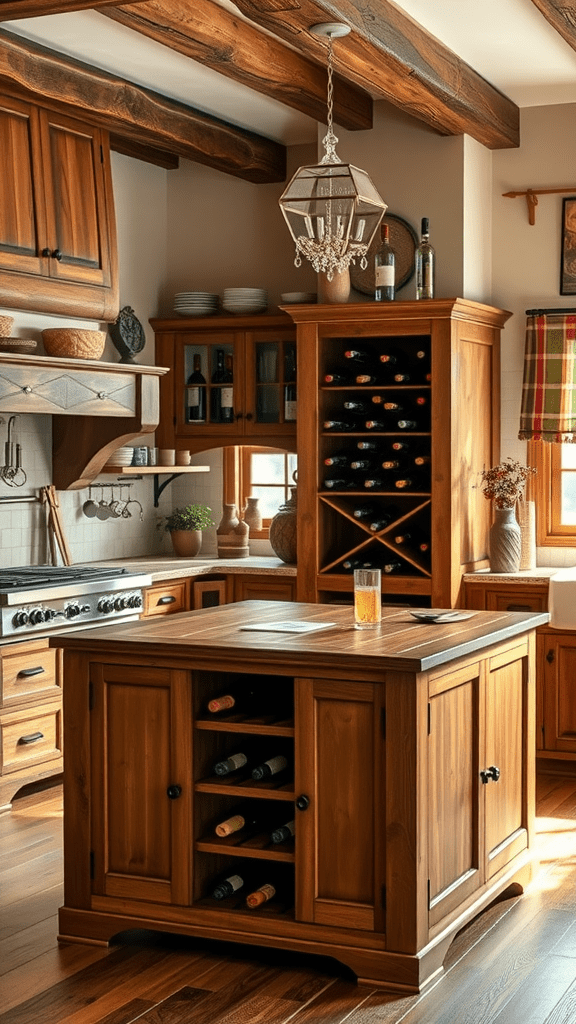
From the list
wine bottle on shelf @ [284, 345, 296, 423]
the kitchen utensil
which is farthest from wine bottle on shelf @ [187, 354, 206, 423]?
the kitchen utensil

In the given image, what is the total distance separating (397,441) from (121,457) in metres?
1.48

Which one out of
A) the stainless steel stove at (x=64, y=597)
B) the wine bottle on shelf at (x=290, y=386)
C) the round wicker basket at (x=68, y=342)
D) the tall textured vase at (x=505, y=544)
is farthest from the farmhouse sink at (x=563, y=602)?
the round wicker basket at (x=68, y=342)

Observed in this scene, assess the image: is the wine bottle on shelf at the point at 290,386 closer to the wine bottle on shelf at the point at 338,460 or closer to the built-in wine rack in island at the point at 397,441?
the built-in wine rack in island at the point at 397,441

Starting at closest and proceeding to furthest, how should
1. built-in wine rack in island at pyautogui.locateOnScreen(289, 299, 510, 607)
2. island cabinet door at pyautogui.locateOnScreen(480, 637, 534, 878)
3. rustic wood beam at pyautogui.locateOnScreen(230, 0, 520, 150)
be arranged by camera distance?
1. island cabinet door at pyautogui.locateOnScreen(480, 637, 534, 878)
2. rustic wood beam at pyautogui.locateOnScreen(230, 0, 520, 150)
3. built-in wine rack in island at pyautogui.locateOnScreen(289, 299, 510, 607)

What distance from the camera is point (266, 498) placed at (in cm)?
790

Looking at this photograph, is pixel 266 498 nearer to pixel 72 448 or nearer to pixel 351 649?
pixel 72 448

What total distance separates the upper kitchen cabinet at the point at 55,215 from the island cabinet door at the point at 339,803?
3002 mm

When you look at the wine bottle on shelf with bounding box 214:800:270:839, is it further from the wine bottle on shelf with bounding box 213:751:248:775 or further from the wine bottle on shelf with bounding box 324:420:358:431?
the wine bottle on shelf with bounding box 324:420:358:431

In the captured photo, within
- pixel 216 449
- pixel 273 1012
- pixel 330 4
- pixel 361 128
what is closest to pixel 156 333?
pixel 216 449

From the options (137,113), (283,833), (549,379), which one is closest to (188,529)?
(549,379)

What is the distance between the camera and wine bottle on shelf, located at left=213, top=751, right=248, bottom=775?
400 centimetres

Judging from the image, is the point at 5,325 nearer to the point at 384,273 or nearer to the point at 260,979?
the point at 384,273

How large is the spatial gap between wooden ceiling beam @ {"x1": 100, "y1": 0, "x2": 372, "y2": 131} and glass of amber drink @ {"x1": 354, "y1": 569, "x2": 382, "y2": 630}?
2276mm

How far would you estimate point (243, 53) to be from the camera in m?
5.53
